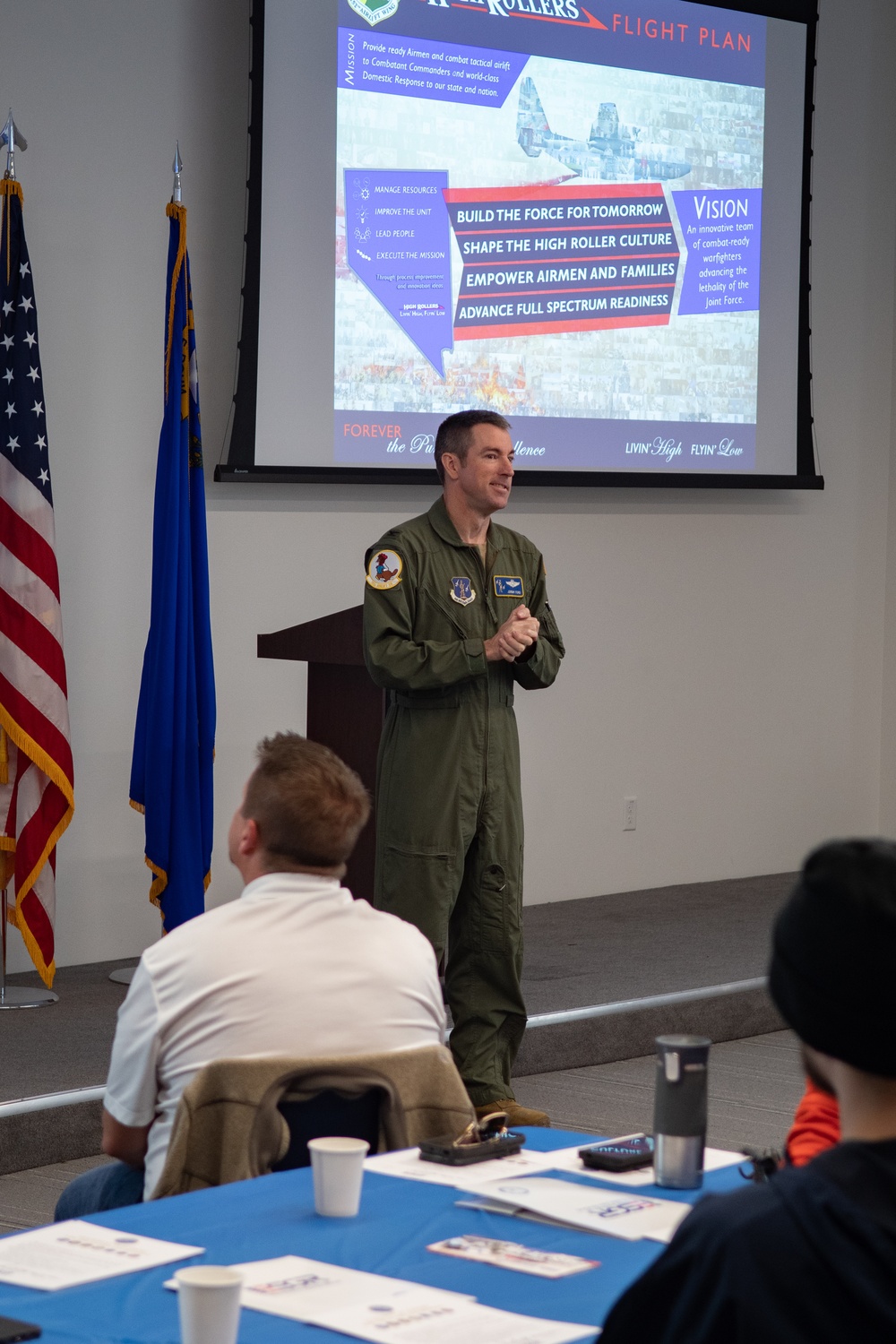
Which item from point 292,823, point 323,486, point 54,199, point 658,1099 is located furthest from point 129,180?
point 658,1099

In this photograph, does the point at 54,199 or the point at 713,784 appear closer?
the point at 54,199

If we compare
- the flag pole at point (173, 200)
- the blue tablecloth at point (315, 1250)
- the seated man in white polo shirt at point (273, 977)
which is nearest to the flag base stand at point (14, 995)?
the flag pole at point (173, 200)

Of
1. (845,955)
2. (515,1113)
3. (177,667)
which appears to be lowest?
(515,1113)

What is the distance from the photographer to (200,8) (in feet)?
17.2

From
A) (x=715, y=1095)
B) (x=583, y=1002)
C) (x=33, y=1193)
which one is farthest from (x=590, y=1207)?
(x=583, y=1002)

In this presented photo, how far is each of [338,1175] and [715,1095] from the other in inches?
115

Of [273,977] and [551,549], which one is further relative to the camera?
[551,549]

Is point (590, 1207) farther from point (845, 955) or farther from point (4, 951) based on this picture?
point (4, 951)

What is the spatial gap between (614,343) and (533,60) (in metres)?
1.02

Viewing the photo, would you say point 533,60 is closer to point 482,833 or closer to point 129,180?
point 129,180

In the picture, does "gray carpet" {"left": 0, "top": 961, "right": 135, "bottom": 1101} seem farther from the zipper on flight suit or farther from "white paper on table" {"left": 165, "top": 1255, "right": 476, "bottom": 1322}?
"white paper on table" {"left": 165, "top": 1255, "right": 476, "bottom": 1322}

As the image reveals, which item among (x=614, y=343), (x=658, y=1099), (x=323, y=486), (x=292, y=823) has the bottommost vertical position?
(x=658, y=1099)

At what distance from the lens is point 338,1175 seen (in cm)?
168

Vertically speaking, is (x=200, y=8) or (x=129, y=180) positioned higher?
(x=200, y=8)
